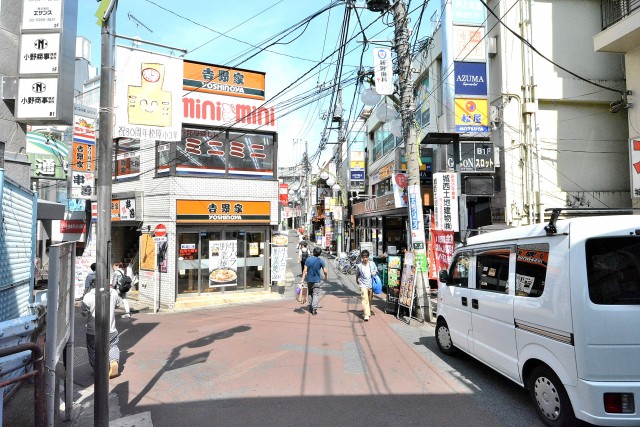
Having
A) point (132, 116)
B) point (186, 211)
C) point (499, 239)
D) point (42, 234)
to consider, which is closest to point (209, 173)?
point (186, 211)

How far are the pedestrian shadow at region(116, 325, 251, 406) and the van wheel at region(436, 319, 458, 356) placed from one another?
163 inches

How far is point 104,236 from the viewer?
394 cm

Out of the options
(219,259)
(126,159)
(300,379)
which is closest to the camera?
(300,379)

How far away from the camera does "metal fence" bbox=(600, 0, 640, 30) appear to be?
1053 cm

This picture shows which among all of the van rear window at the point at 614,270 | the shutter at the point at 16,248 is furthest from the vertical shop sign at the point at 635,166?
the shutter at the point at 16,248

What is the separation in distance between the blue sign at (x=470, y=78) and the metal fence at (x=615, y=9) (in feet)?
12.2

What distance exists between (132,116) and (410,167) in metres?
6.27

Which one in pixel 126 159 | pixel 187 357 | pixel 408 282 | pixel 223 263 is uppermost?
pixel 126 159

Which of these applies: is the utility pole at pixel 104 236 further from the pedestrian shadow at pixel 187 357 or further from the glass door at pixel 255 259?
the glass door at pixel 255 259

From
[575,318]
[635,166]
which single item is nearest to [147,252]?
[575,318]

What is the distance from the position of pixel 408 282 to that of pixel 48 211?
802 cm

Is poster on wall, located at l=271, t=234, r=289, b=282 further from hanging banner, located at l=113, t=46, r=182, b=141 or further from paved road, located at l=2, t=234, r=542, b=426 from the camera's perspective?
hanging banner, located at l=113, t=46, r=182, b=141

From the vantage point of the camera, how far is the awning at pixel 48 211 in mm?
7314

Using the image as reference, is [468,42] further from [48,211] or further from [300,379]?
[48,211]
